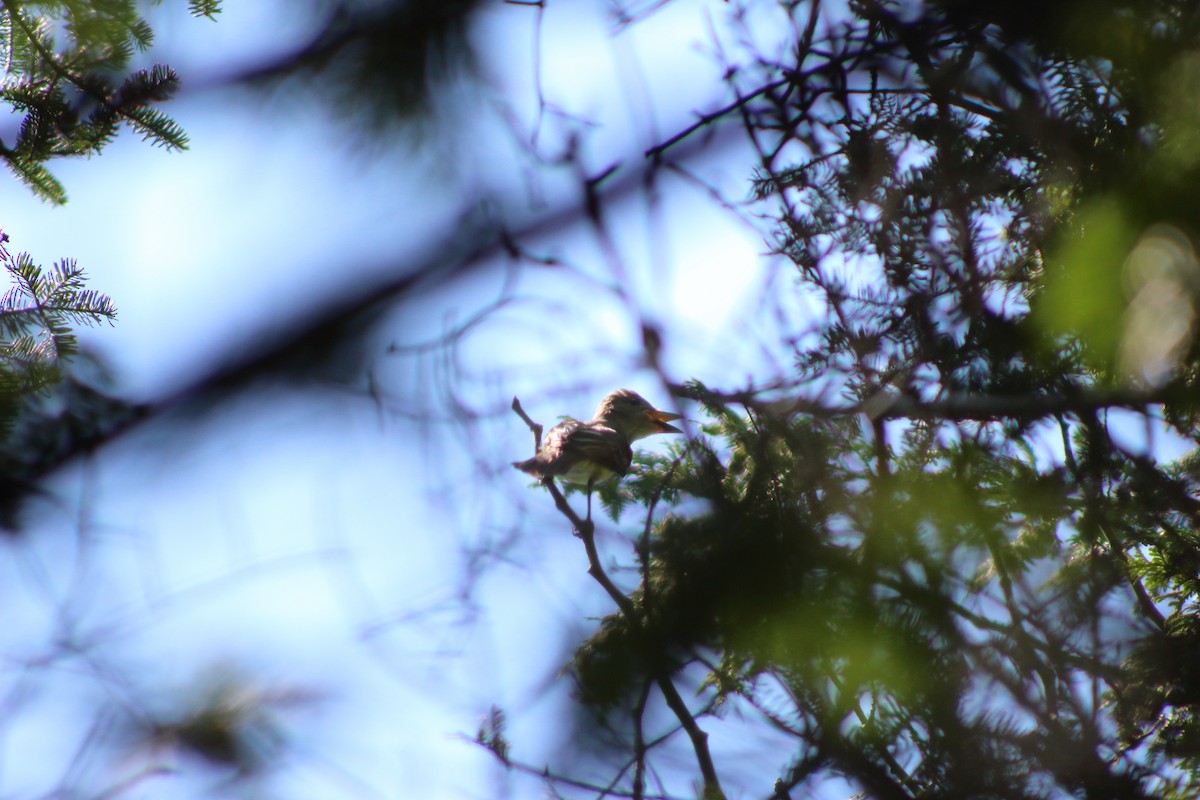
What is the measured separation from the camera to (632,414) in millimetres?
5957

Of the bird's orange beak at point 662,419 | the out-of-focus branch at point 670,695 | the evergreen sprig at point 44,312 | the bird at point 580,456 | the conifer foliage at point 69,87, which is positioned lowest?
the out-of-focus branch at point 670,695

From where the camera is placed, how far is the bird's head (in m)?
5.73

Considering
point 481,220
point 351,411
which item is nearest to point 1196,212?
point 481,220

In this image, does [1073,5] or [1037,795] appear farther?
[1037,795]

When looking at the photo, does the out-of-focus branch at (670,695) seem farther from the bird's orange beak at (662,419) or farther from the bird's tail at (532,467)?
the bird's orange beak at (662,419)

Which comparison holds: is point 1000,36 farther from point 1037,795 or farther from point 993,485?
point 1037,795

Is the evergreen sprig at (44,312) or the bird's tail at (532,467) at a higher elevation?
the bird's tail at (532,467)

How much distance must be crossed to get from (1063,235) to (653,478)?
4.98 feet

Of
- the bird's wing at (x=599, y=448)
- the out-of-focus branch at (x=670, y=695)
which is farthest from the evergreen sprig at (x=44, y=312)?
the bird's wing at (x=599, y=448)

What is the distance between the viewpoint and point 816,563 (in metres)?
1.71

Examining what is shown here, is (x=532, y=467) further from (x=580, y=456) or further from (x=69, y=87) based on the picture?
(x=69, y=87)

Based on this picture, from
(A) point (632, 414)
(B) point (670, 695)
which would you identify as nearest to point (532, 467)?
(B) point (670, 695)

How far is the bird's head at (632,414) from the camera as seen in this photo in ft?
18.8

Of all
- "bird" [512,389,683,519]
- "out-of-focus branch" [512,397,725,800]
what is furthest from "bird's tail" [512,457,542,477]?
"out-of-focus branch" [512,397,725,800]
